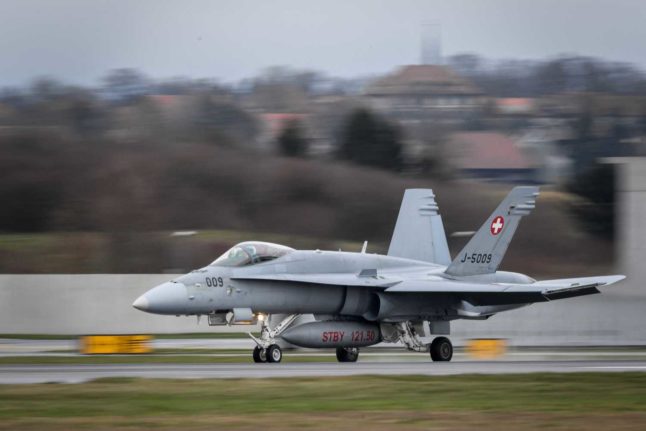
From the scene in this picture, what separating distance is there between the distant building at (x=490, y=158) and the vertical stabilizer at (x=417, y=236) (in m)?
26.5

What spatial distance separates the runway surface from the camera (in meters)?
16.1

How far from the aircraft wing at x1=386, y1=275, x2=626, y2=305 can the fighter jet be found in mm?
20

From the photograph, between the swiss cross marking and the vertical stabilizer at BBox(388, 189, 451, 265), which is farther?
the vertical stabilizer at BBox(388, 189, 451, 265)

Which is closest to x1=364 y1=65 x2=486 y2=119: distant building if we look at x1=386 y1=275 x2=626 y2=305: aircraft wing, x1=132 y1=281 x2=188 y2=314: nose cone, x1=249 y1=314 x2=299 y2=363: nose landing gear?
x1=386 y1=275 x2=626 y2=305: aircraft wing

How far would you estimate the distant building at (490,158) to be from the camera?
53.7 metres

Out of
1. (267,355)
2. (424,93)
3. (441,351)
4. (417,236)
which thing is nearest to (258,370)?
(267,355)

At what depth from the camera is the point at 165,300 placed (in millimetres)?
19875

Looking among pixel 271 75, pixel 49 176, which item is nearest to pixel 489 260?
pixel 49 176

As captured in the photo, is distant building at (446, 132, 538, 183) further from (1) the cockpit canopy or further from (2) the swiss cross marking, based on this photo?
(1) the cockpit canopy

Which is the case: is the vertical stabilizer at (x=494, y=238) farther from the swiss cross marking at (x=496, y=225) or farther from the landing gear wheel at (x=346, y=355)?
the landing gear wheel at (x=346, y=355)

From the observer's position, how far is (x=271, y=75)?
7006 cm

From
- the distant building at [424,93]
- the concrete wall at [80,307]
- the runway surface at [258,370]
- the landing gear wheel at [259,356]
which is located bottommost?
the concrete wall at [80,307]

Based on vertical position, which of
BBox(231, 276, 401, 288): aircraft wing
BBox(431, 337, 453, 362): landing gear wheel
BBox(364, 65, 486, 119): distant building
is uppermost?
BBox(364, 65, 486, 119): distant building

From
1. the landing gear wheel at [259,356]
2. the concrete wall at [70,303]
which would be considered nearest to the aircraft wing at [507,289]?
the landing gear wheel at [259,356]
